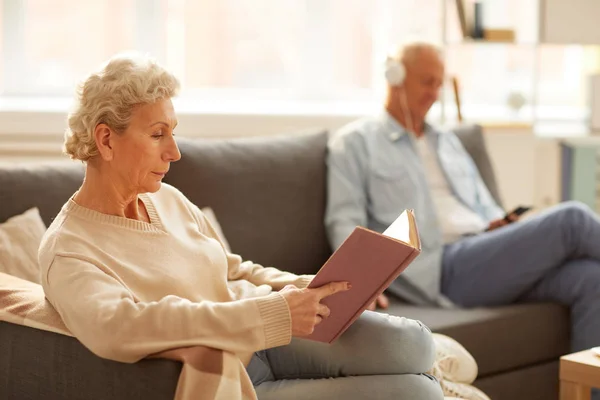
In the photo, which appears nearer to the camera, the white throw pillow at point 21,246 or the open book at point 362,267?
the open book at point 362,267

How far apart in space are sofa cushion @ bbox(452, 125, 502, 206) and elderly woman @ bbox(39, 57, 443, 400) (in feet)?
5.68

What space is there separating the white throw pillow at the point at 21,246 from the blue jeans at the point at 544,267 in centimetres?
134

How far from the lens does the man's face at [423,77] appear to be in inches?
125

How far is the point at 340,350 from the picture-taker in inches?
70.4

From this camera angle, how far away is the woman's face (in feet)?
5.72

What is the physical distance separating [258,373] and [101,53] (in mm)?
2363

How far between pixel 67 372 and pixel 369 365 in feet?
1.84

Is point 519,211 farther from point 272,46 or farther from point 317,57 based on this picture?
point 272,46

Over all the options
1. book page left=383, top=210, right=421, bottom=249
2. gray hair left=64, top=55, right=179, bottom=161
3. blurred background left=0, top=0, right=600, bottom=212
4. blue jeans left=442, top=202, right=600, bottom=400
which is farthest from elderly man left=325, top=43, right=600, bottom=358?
gray hair left=64, top=55, right=179, bottom=161

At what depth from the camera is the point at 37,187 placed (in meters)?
2.39

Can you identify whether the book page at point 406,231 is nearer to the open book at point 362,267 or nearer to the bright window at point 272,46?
the open book at point 362,267

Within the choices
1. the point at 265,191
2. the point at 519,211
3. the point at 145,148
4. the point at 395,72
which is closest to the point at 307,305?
the point at 145,148

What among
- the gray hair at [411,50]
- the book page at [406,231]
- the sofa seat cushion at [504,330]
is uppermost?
the gray hair at [411,50]

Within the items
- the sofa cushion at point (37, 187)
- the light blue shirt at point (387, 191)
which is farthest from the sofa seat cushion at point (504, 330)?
the sofa cushion at point (37, 187)
